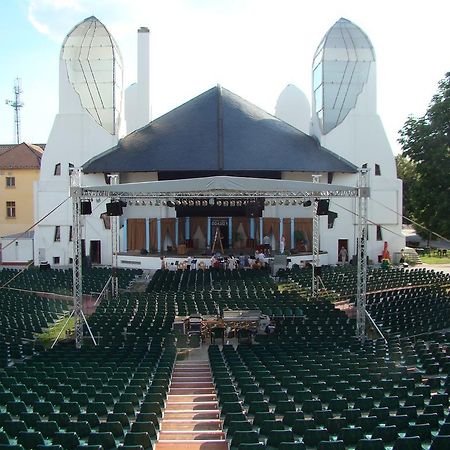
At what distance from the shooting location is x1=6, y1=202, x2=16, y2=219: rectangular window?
48.0m

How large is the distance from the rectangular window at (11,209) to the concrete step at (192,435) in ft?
138

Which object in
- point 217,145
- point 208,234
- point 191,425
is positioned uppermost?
point 217,145

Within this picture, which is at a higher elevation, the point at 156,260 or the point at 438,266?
the point at 156,260

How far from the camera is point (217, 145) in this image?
37156 mm

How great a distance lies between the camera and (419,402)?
9891 mm

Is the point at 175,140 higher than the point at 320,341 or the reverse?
higher

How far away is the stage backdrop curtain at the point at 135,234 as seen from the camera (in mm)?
39719

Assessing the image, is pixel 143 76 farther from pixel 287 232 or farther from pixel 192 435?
pixel 192 435

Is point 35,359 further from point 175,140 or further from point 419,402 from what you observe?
point 175,140

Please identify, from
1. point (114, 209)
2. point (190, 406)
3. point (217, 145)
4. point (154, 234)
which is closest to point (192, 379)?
point (190, 406)

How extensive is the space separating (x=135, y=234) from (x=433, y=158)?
66.9ft

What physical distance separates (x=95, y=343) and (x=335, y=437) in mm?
10057

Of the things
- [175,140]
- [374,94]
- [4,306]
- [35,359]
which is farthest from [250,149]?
[35,359]

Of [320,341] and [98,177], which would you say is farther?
[98,177]
